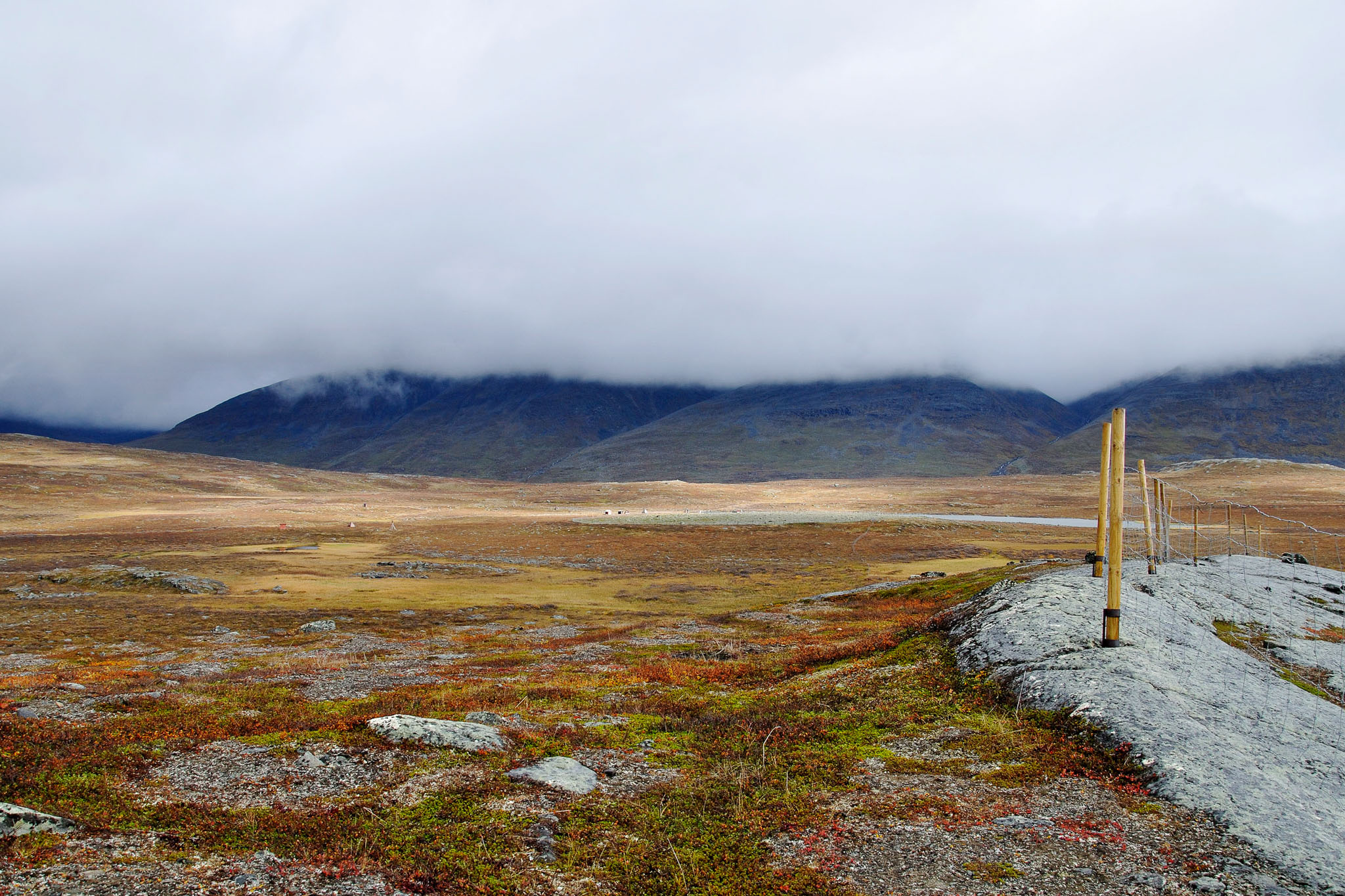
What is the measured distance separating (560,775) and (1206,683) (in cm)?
1376

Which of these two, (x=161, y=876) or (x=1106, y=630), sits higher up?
(x=1106, y=630)

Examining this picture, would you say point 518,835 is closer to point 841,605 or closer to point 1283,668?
point 1283,668

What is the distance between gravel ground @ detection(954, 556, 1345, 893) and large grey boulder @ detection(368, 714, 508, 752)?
1108 cm

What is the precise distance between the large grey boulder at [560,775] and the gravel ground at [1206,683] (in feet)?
29.2

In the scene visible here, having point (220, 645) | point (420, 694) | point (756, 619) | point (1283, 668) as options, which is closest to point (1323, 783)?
point (1283, 668)

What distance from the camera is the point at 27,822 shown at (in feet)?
28.8

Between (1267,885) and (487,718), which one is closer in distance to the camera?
(1267,885)

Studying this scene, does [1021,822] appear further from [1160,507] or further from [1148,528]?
[1160,507]

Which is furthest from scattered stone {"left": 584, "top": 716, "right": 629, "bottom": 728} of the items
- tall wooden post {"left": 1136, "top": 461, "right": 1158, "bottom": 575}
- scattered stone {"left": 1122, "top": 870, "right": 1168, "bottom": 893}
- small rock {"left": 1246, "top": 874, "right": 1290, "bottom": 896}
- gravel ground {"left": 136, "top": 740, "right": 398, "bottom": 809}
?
tall wooden post {"left": 1136, "top": 461, "right": 1158, "bottom": 575}

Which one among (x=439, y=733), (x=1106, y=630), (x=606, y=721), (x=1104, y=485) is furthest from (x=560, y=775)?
(x=1104, y=485)

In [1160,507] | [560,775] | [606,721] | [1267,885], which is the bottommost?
[606,721]

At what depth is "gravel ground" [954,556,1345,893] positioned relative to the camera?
363 inches

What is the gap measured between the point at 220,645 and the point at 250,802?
96.2ft

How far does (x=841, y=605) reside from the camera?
45.6 metres
